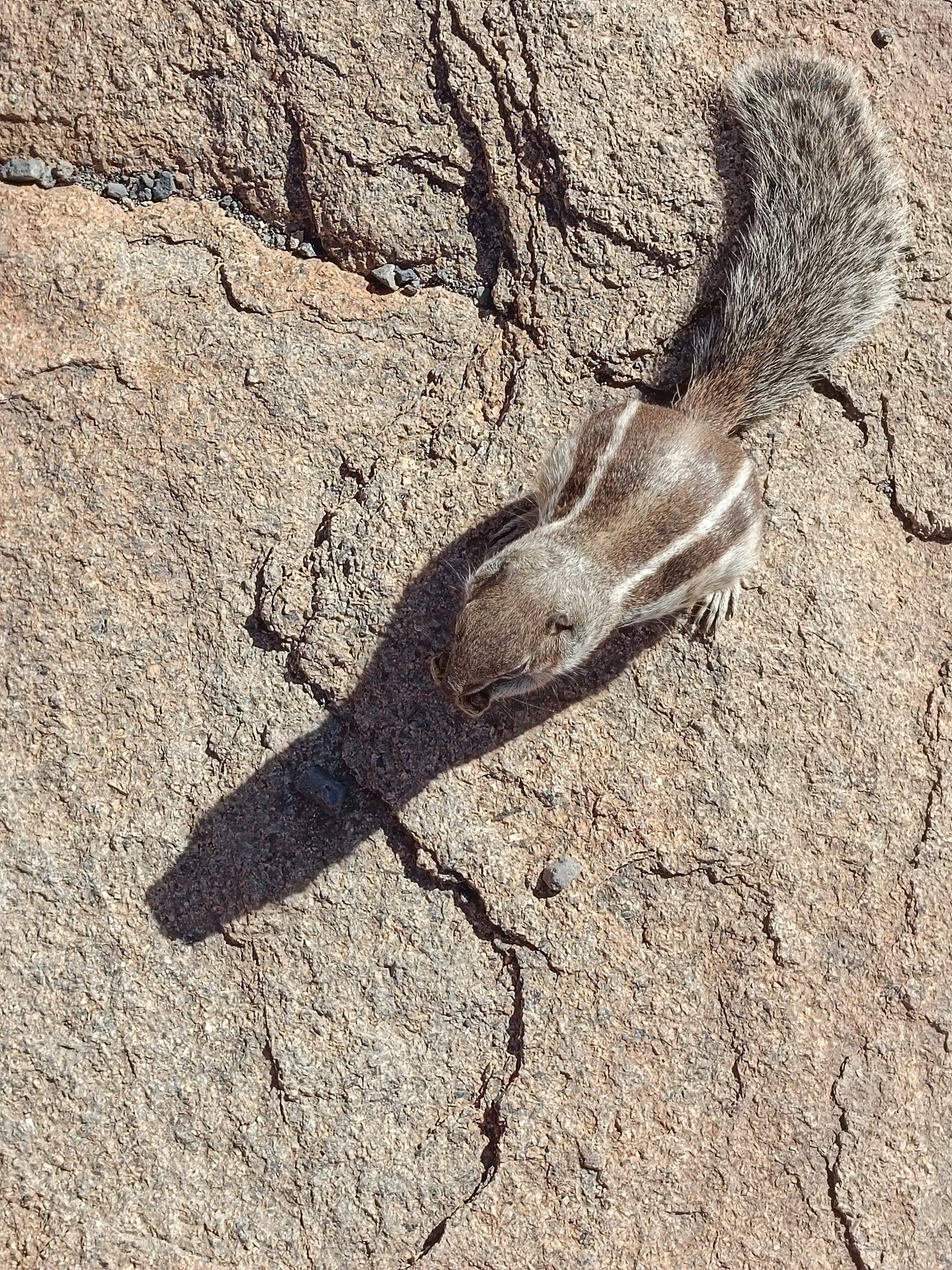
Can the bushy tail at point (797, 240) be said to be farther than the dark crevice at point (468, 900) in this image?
Yes

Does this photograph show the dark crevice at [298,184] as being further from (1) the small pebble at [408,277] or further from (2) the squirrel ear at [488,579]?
(2) the squirrel ear at [488,579]

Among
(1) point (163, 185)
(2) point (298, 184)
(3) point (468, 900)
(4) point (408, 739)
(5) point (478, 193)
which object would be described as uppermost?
(5) point (478, 193)

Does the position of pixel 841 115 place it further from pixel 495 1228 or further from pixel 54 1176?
pixel 54 1176

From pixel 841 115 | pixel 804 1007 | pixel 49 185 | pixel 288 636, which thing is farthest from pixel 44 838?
pixel 841 115

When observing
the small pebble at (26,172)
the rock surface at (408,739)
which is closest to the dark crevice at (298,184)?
the rock surface at (408,739)

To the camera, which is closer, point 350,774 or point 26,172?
point 350,774

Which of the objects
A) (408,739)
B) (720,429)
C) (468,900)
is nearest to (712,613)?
(720,429)

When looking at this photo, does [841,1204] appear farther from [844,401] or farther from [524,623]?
[844,401]
